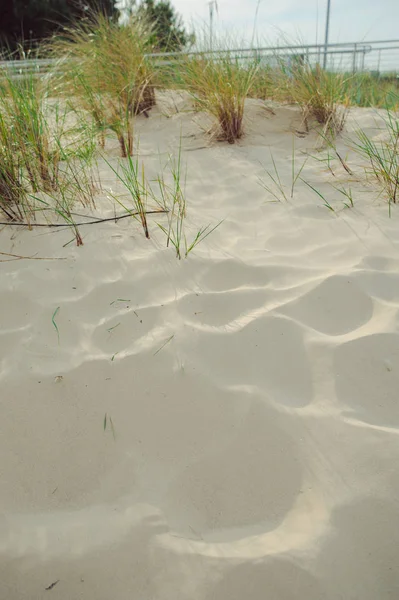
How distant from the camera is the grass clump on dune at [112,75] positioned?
127 inches

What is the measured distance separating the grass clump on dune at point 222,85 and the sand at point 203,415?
4.14ft

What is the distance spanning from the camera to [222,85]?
9.98ft

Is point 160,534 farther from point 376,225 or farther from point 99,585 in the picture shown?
point 376,225

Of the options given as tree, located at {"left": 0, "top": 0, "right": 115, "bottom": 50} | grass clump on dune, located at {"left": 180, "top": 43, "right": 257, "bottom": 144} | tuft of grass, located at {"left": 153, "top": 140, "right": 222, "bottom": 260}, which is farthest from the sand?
tree, located at {"left": 0, "top": 0, "right": 115, "bottom": 50}

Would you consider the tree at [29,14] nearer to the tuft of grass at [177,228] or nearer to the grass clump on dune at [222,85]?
the grass clump on dune at [222,85]

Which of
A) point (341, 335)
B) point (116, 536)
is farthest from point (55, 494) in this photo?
point (341, 335)

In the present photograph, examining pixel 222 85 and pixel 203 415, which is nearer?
pixel 203 415

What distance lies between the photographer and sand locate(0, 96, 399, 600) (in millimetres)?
1009

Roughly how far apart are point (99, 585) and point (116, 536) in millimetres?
99

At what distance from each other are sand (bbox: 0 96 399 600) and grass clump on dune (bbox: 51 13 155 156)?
59.0 inches

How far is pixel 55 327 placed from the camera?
5.10 ft

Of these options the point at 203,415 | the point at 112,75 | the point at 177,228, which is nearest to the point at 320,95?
the point at 112,75

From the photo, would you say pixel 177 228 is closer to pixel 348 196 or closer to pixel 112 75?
pixel 348 196

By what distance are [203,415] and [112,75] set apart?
2.96 metres
